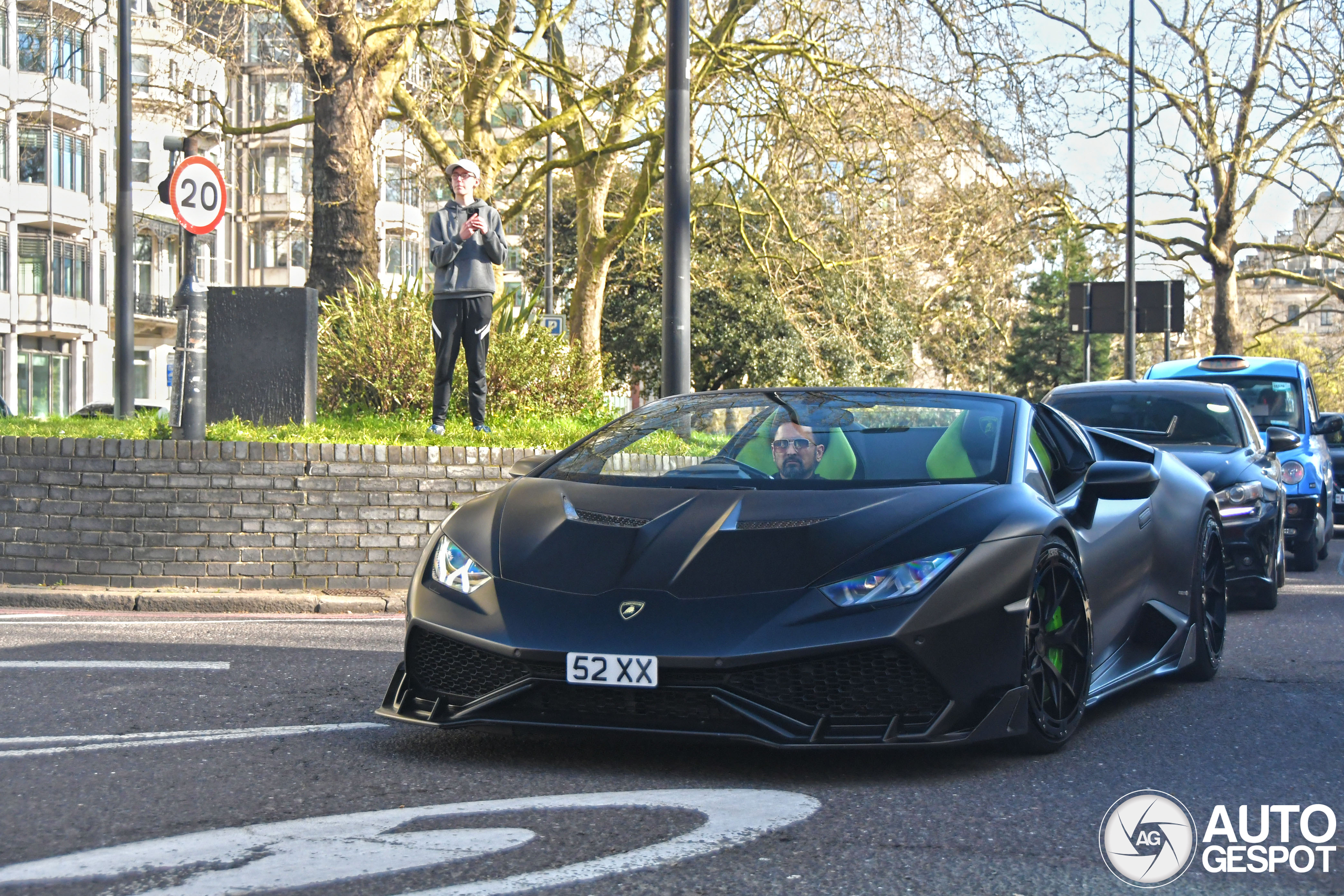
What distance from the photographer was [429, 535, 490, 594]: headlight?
4.86 metres

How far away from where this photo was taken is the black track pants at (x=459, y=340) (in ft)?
37.3

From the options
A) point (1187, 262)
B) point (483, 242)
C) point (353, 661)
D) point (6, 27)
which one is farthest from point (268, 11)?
point (6, 27)

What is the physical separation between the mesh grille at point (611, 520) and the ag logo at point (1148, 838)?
5.44 ft

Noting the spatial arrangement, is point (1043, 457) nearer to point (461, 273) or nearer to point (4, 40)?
point (461, 273)

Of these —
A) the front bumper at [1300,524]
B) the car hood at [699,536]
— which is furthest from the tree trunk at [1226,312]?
the car hood at [699,536]

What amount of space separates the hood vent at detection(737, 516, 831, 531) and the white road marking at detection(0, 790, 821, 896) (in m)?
0.89

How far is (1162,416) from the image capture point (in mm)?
10953

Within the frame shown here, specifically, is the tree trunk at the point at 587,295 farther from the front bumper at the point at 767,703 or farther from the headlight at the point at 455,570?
the front bumper at the point at 767,703

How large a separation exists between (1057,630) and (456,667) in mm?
1948

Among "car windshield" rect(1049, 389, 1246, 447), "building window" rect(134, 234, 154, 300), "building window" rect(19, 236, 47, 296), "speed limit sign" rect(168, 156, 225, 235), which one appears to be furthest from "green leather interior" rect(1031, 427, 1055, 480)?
"building window" rect(134, 234, 154, 300)

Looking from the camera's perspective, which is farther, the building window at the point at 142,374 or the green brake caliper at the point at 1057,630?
the building window at the point at 142,374

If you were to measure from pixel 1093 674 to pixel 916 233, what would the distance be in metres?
22.6

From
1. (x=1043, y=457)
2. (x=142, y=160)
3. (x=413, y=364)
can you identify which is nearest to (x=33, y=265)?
(x=142, y=160)

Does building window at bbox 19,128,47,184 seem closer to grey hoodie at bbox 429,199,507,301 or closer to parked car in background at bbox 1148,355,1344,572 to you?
parked car in background at bbox 1148,355,1344,572
